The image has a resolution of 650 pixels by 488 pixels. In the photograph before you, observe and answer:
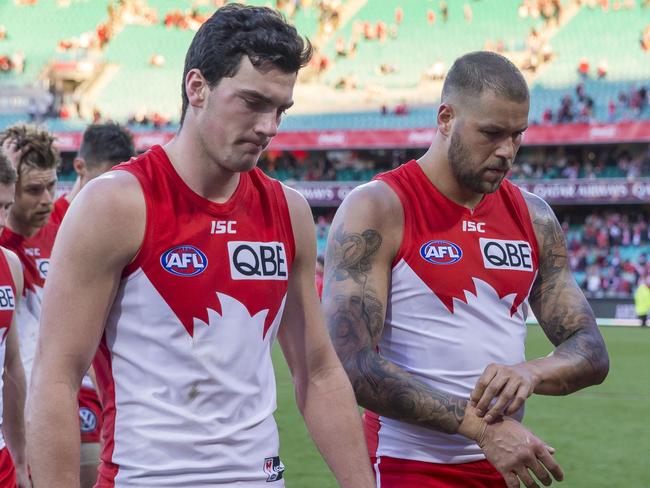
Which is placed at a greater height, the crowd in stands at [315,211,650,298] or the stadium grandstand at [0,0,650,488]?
the stadium grandstand at [0,0,650,488]

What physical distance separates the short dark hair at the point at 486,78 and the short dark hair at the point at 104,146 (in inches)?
104

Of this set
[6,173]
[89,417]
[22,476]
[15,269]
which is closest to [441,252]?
[6,173]

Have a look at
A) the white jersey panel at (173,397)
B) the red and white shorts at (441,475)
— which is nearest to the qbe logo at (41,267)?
the red and white shorts at (441,475)

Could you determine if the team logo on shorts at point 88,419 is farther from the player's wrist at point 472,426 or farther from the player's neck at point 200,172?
the player's neck at point 200,172

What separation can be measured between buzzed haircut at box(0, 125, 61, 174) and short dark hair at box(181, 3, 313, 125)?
2539 mm

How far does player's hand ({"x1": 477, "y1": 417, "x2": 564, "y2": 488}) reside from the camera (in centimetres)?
296

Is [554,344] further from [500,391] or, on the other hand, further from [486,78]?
[486,78]

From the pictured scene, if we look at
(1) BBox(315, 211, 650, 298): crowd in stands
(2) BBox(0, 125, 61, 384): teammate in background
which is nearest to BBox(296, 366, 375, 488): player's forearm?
(2) BBox(0, 125, 61, 384): teammate in background

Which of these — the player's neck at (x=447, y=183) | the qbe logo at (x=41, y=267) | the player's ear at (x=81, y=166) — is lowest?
the qbe logo at (x=41, y=267)

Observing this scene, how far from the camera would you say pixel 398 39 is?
43594 mm

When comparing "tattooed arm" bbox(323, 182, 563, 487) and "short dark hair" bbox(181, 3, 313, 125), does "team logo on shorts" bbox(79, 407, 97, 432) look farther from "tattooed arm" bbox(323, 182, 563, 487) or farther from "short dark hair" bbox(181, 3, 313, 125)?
"short dark hair" bbox(181, 3, 313, 125)

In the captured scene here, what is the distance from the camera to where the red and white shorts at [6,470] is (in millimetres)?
4383

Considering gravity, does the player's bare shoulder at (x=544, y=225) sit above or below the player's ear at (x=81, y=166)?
A: below

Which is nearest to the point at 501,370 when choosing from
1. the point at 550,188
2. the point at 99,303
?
the point at 99,303
